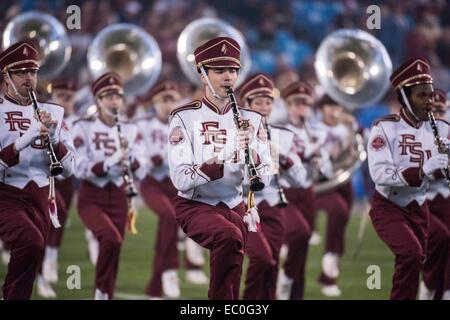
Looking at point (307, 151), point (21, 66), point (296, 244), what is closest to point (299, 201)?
point (307, 151)

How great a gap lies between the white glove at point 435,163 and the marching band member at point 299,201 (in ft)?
7.17

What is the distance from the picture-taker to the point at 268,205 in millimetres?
10297

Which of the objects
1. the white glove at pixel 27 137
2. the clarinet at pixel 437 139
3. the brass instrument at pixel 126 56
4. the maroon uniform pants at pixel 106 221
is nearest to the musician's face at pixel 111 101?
the maroon uniform pants at pixel 106 221

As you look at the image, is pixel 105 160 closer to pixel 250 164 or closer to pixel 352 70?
pixel 250 164

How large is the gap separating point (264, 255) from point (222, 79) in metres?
1.84

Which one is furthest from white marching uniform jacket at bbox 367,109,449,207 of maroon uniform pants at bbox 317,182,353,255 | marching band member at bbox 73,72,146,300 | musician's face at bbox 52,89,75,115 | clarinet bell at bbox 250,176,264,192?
musician's face at bbox 52,89,75,115

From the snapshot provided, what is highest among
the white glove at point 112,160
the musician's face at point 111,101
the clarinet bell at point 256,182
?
the musician's face at point 111,101

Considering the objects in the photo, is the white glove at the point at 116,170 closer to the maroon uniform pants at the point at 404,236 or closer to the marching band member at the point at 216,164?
the marching band member at the point at 216,164

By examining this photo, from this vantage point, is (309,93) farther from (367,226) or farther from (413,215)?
(367,226)

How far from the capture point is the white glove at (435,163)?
29.8 feet

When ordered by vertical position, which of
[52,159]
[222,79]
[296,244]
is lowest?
[296,244]
